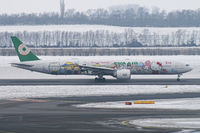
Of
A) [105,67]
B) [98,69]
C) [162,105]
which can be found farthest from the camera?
[105,67]

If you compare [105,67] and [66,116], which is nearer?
[66,116]

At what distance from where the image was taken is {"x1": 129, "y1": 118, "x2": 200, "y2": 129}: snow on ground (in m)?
26.2

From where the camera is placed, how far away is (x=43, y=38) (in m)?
169

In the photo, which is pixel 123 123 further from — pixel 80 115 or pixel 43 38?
pixel 43 38

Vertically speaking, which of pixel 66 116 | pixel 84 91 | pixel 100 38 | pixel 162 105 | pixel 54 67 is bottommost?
pixel 84 91

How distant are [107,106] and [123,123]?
8.47 meters

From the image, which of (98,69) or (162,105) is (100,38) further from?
(162,105)

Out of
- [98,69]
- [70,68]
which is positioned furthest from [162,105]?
[70,68]

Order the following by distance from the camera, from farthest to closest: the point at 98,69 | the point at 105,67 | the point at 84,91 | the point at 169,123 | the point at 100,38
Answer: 1. the point at 100,38
2. the point at 105,67
3. the point at 98,69
4. the point at 84,91
5. the point at 169,123

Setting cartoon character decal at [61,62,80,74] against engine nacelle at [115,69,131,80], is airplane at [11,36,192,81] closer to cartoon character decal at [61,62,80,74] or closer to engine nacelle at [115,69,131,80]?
cartoon character decal at [61,62,80,74]

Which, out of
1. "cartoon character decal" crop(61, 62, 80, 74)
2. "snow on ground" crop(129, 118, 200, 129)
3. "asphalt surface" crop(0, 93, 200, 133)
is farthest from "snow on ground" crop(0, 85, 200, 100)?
"snow on ground" crop(129, 118, 200, 129)

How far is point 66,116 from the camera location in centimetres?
3041

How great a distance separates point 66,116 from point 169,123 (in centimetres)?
709

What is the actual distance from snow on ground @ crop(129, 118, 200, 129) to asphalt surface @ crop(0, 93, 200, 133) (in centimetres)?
101
